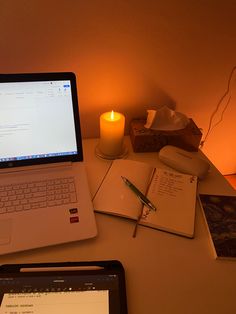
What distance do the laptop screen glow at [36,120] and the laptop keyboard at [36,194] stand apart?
79mm

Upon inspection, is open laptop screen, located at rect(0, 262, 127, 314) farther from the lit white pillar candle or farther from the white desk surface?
the lit white pillar candle

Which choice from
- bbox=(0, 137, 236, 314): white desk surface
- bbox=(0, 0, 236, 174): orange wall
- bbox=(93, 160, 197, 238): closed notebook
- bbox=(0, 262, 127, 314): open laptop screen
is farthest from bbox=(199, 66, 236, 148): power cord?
bbox=(0, 262, 127, 314): open laptop screen

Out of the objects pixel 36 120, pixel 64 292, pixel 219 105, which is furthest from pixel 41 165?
pixel 219 105

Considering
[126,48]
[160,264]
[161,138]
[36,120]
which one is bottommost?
[160,264]

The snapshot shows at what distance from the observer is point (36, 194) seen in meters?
0.66

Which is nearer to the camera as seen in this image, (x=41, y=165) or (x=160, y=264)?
(x=160, y=264)

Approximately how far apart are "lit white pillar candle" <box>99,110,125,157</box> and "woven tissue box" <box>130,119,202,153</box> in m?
0.06

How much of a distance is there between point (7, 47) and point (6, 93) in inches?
7.9

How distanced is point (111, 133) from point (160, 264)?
1.37 feet

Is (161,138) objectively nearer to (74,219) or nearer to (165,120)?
(165,120)

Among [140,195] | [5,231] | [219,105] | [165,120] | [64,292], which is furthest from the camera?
[219,105]

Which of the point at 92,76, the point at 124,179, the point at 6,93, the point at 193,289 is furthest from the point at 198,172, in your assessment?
the point at 6,93

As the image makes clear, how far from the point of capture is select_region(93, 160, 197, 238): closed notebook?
0.64 metres

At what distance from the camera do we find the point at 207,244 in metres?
0.60
